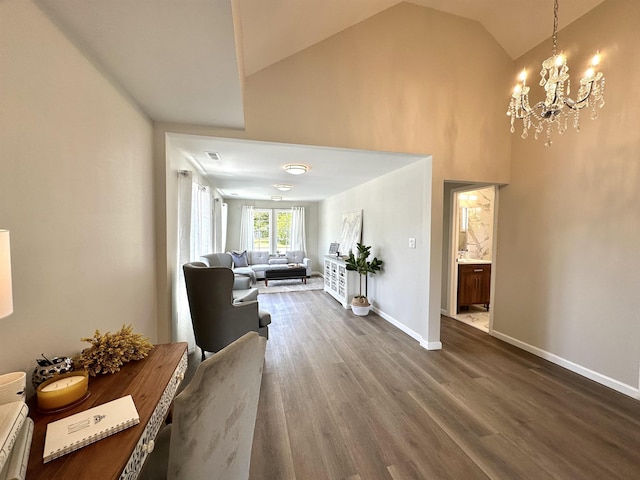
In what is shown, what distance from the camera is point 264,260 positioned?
7.33 metres

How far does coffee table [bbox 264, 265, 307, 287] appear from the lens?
645 centimetres

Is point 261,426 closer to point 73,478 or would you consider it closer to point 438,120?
point 73,478

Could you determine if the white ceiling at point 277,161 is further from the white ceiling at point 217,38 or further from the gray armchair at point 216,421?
the gray armchair at point 216,421

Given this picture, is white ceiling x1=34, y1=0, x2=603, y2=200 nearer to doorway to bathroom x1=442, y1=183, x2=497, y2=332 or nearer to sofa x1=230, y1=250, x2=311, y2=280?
doorway to bathroom x1=442, y1=183, x2=497, y2=332

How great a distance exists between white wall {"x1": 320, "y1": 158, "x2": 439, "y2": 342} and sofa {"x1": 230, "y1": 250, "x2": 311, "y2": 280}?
9.24ft

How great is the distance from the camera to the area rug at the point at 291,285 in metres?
5.98

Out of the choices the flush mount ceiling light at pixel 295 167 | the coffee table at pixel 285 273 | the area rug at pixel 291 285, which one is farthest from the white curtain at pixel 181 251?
the coffee table at pixel 285 273

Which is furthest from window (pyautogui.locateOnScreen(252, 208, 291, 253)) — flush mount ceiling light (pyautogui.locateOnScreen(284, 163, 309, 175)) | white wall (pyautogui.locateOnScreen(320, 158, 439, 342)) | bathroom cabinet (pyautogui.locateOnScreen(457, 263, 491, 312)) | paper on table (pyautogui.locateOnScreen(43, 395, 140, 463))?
paper on table (pyautogui.locateOnScreen(43, 395, 140, 463))

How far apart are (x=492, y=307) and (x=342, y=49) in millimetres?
3713

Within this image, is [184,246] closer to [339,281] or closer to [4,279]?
[4,279]

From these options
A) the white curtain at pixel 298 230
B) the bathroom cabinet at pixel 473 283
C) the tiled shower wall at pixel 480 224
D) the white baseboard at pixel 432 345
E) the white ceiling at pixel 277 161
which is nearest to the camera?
the white ceiling at pixel 277 161

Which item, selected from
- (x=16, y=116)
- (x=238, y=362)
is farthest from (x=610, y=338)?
(x=16, y=116)

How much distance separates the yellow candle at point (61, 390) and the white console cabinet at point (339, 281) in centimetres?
387

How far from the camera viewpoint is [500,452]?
160 cm
